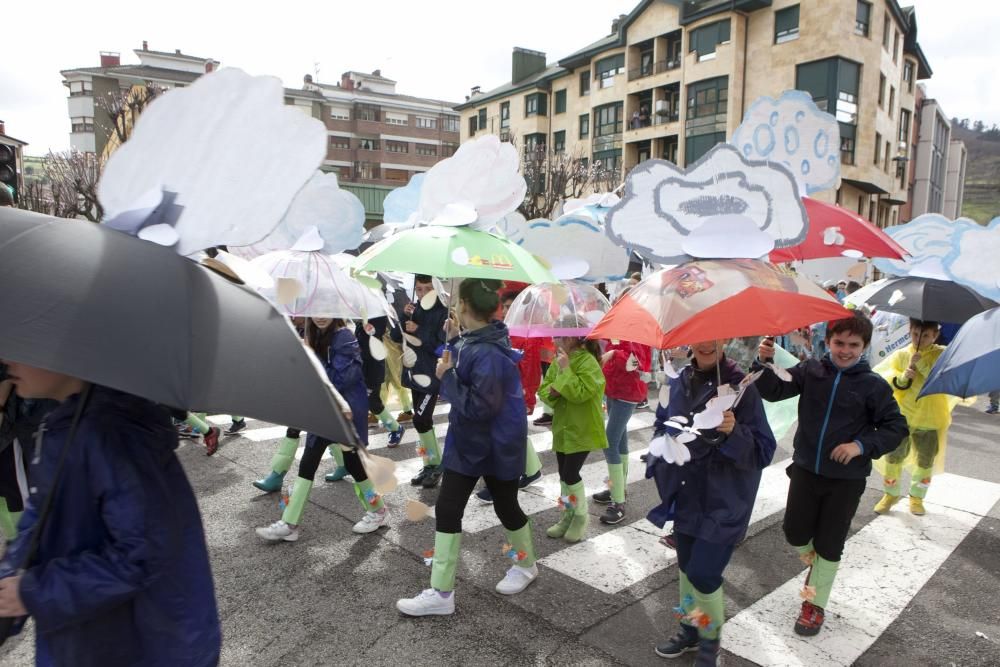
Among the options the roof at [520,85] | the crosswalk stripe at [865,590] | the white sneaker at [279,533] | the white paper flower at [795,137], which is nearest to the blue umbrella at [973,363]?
the crosswalk stripe at [865,590]

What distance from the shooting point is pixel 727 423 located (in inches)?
117

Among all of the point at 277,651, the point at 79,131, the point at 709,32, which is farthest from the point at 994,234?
the point at 79,131

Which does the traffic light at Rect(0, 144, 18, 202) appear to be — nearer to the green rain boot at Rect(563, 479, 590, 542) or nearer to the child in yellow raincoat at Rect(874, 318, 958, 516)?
the green rain boot at Rect(563, 479, 590, 542)

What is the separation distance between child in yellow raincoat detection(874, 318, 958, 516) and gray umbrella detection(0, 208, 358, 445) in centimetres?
493

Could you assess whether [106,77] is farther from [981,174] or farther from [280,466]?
[981,174]

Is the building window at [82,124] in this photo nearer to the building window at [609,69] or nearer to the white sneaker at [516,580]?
the building window at [609,69]

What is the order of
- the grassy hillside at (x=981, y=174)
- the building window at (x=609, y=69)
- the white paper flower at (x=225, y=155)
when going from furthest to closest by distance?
the grassy hillside at (x=981, y=174) → the building window at (x=609, y=69) → the white paper flower at (x=225, y=155)

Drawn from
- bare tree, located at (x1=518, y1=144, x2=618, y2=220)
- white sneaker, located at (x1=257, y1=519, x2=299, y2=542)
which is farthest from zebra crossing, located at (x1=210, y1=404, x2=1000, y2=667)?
bare tree, located at (x1=518, y1=144, x2=618, y2=220)

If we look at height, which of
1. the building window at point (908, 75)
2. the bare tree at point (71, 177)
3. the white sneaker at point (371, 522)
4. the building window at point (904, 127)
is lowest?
the white sneaker at point (371, 522)

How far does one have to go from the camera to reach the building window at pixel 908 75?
3600 centimetres

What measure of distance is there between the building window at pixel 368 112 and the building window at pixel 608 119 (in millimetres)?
30178

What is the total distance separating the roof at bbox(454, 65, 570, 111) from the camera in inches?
1715

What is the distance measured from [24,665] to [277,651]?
1.20 meters

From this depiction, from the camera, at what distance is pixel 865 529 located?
505 centimetres
